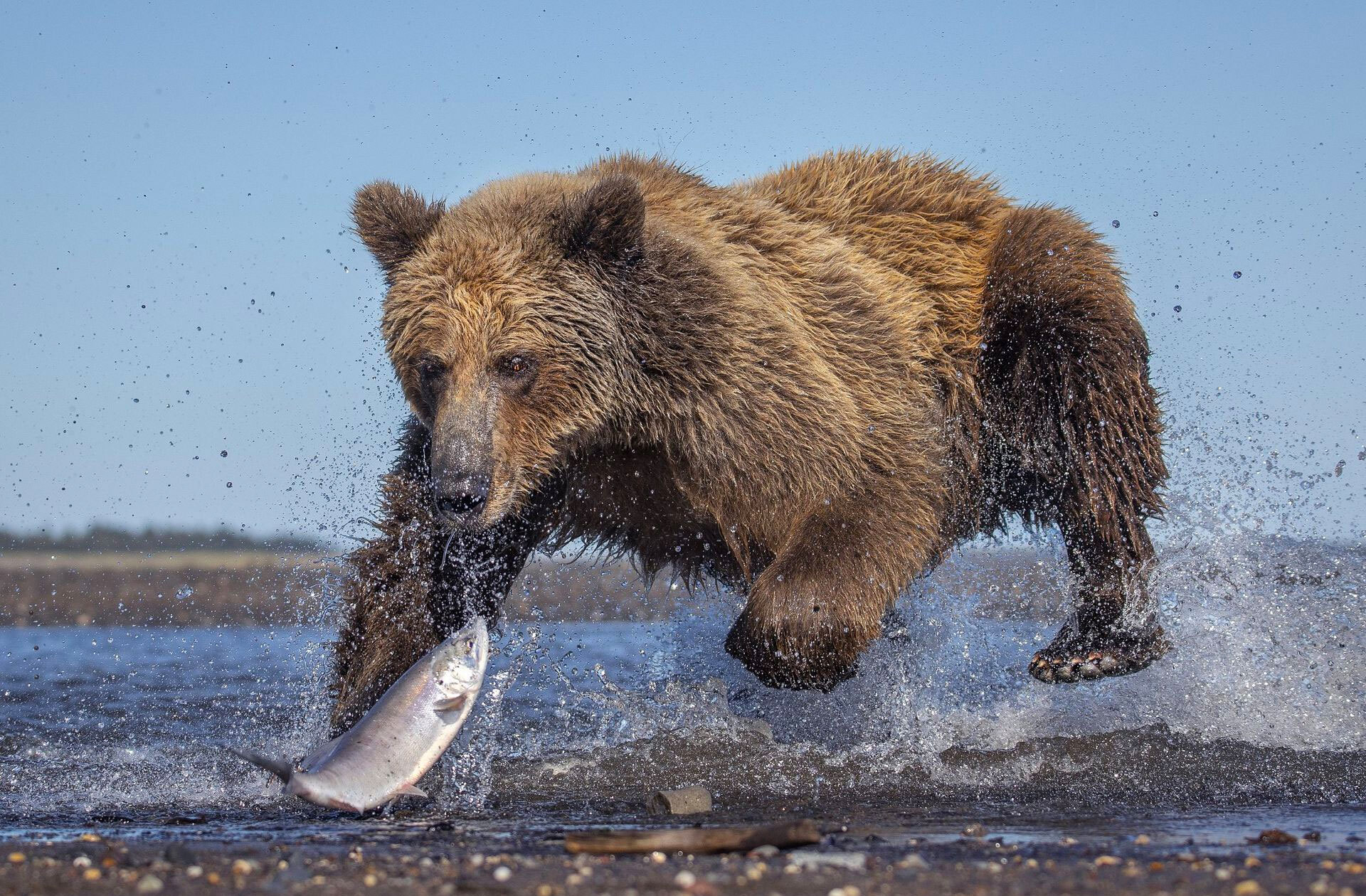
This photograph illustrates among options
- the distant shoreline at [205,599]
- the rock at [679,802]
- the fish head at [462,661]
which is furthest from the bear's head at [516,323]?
the distant shoreline at [205,599]

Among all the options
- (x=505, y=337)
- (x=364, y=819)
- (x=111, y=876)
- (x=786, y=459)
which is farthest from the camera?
(x=786, y=459)

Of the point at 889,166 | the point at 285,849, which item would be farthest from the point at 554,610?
the point at 285,849

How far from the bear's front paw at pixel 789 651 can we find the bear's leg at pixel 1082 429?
4.93 feet

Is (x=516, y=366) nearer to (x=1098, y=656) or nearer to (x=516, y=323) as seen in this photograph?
(x=516, y=323)

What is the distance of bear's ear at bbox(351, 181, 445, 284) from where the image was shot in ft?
19.4

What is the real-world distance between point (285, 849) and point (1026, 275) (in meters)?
→ 4.57

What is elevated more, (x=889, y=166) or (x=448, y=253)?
(x=889, y=166)

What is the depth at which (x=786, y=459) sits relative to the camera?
5965mm

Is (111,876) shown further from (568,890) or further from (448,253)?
(448,253)

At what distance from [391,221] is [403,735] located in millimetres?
2369

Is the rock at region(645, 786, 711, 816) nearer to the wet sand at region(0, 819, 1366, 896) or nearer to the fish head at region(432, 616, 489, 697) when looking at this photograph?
the fish head at region(432, 616, 489, 697)

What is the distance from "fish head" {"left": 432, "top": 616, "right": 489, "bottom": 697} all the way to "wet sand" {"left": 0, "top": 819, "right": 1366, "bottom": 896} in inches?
26.5

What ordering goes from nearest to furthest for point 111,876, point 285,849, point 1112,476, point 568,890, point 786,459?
1. point 568,890
2. point 111,876
3. point 285,849
4. point 786,459
5. point 1112,476

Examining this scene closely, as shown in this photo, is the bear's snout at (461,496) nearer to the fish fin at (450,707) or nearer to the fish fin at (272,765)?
the fish fin at (450,707)
